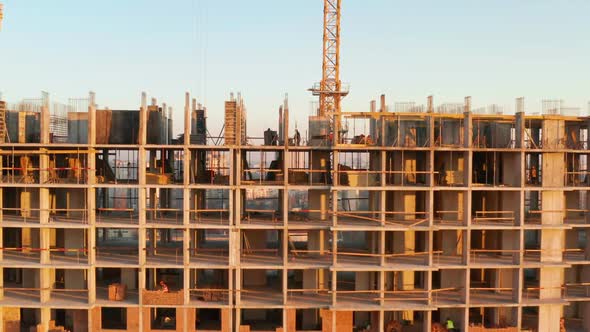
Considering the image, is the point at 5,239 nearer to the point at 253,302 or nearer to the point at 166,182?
the point at 166,182

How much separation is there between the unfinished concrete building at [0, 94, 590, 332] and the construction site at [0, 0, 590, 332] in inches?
4.8

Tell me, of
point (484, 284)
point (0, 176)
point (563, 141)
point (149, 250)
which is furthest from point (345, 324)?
point (0, 176)

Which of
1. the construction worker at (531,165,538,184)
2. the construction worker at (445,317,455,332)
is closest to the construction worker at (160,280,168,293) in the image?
the construction worker at (445,317,455,332)

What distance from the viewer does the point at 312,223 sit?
1262 inches

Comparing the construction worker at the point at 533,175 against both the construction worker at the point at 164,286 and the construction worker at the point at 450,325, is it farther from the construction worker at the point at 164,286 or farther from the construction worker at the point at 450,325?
the construction worker at the point at 164,286

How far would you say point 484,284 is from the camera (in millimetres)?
35156

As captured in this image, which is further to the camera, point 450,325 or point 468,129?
point 450,325

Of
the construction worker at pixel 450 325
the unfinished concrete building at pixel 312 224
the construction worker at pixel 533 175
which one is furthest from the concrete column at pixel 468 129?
the construction worker at pixel 450 325

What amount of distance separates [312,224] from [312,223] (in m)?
0.34

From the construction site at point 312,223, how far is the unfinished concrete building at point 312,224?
12 centimetres

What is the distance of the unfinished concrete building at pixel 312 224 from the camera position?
30875 mm

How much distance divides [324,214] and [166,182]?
33.2 feet

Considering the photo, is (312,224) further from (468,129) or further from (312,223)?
(468,129)

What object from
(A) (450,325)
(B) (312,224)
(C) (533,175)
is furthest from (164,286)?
(C) (533,175)
